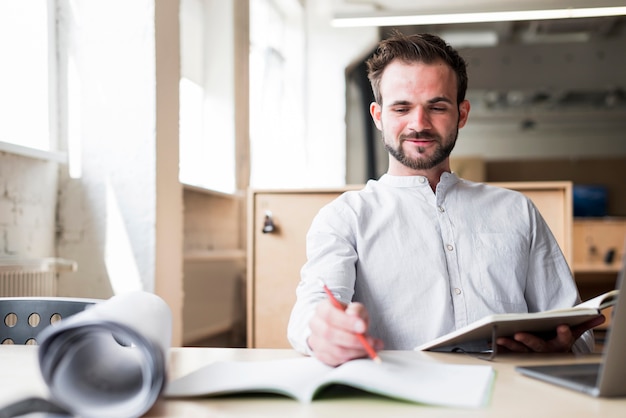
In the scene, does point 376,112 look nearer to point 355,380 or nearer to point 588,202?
point 355,380

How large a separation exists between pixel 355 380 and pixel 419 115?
96 cm

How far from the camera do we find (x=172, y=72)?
3.05 metres

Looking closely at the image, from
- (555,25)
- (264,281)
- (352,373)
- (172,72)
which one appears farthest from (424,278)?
(555,25)

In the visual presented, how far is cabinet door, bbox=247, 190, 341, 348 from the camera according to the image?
3092 millimetres

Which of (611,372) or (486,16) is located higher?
(486,16)

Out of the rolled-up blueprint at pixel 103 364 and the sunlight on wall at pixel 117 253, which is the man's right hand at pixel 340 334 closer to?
the rolled-up blueprint at pixel 103 364

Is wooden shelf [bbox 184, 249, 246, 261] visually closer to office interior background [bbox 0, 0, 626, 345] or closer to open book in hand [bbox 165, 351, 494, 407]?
office interior background [bbox 0, 0, 626, 345]

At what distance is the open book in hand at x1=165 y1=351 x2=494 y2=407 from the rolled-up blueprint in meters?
0.07

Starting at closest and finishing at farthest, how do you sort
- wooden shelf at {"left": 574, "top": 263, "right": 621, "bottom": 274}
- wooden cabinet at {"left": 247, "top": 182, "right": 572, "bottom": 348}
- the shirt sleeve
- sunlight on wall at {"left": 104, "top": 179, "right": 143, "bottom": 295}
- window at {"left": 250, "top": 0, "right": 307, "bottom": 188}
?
the shirt sleeve < sunlight on wall at {"left": 104, "top": 179, "right": 143, "bottom": 295} < wooden cabinet at {"left": 247, "top": 182, "right": 572, "bottom": 348} < wooden shelf at {"left": 574, "top": 263, "right": 621, "bottom": 274} < window at {"left": 250, "top": 0, "right": 307, "bottom": 188}

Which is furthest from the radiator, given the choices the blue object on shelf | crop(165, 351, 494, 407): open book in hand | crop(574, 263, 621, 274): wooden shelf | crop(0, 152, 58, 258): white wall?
the blue object on shelf

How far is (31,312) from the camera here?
1.40m

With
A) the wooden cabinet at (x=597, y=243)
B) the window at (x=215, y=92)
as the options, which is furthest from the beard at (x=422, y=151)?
the wooden cabinet at (x=597, y=243)

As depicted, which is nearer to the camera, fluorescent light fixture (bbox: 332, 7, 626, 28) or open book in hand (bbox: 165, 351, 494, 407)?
open book in hand (bbox: 165, 351, 494, 407)

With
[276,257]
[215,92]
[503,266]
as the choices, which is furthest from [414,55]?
[215,92]
